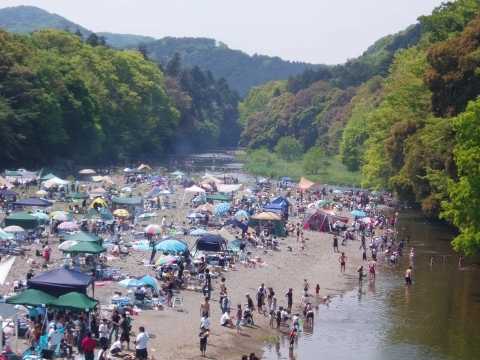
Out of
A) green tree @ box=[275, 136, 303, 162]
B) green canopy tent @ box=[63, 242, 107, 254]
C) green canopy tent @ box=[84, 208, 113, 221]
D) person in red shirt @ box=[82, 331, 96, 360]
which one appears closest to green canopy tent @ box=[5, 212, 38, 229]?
green canopy tent @ box=[84, 208, 113, 221]

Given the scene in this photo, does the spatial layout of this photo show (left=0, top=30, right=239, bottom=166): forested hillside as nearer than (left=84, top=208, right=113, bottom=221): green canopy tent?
No

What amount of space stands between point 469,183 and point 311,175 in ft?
180

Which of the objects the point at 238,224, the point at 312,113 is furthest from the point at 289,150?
the point at 238,224

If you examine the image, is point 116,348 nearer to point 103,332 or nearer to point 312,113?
point 103,332

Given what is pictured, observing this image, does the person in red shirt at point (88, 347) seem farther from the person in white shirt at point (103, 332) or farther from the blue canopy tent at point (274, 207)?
the blue canopy tent at point (274, 207)

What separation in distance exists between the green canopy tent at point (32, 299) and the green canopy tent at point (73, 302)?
26 centimetres

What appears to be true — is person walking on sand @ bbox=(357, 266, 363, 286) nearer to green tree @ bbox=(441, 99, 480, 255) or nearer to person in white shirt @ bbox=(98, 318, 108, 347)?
green tree @ bbox=(441, 99, 480, 255)

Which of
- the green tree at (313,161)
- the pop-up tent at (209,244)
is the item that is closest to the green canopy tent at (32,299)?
the pop-up tent at (209,244)

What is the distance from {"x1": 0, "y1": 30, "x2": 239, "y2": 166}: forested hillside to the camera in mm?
67188

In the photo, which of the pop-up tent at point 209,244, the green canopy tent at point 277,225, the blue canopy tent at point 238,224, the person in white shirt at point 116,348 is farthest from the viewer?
the green canopy tent at point 277,225

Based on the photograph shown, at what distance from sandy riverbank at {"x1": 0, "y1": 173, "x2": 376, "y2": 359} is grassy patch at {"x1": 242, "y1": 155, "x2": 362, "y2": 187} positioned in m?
34.5

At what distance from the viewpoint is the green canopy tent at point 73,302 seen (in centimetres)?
2159

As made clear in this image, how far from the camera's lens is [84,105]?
80.5 meters

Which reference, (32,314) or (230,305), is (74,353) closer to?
(32,314)
